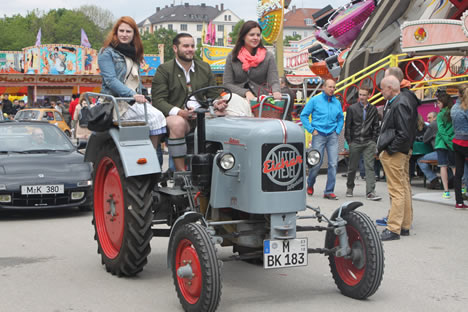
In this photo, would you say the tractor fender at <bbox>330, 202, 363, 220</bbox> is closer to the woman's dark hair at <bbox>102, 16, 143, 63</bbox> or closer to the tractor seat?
the tractor seat

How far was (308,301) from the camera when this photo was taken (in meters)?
5.67

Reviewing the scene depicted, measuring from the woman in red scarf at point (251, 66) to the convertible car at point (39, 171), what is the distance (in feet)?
10.0

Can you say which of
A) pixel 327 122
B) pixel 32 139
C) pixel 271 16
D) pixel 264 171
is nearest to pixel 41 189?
pixel 32 139

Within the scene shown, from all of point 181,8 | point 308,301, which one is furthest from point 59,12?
point 308,301

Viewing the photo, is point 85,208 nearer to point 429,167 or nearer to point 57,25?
point 429,167

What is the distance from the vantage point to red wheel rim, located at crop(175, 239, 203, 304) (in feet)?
16.9

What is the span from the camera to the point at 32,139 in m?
11.3

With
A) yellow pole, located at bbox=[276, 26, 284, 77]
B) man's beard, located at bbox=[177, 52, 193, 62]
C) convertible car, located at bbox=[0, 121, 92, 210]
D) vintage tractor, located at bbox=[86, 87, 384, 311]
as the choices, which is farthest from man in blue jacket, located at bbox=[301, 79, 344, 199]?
yellow pole, located at bbox=[276, 26, 284, 77]

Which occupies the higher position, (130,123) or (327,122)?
(130,123)

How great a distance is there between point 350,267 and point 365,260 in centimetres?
28

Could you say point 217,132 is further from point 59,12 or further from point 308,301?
point 59,12

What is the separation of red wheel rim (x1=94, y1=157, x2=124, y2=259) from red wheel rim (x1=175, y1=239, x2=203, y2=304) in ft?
4.19

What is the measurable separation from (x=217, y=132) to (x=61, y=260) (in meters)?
2.54

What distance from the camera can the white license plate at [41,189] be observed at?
984 centimetres
